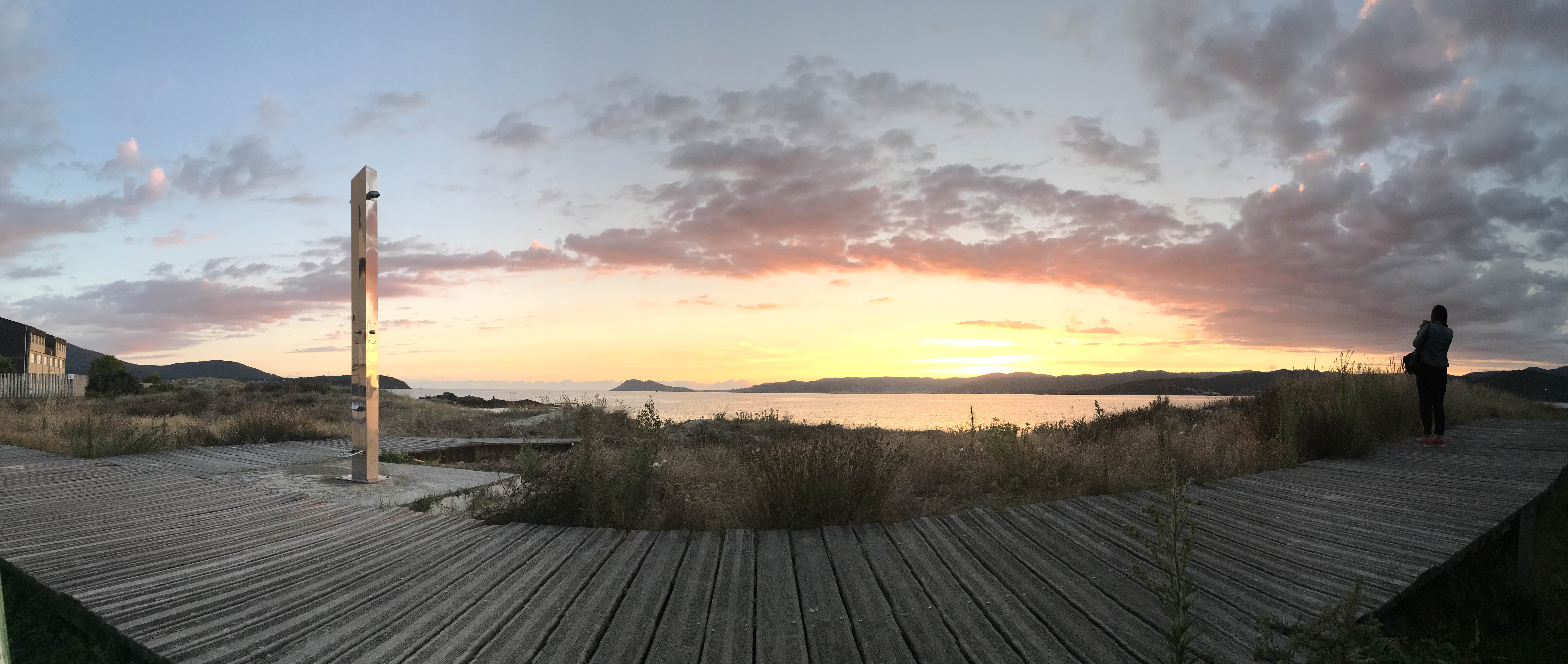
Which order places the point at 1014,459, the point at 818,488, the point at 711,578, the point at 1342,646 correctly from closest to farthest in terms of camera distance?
1. the point at 1342,646
2. the point at 711,578
3. the point at 818,488
4. the point at 1014,459

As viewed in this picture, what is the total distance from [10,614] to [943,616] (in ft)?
15.4

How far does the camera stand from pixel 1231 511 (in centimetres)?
473

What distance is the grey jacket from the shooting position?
27.7 ft

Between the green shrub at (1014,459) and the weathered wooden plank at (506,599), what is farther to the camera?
the green shrub at (1014,459)

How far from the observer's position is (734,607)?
9.98ft

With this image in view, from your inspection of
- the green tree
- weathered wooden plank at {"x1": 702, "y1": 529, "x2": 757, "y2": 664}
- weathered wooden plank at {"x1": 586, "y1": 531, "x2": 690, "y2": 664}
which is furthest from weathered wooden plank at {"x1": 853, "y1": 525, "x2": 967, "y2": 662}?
the green tree

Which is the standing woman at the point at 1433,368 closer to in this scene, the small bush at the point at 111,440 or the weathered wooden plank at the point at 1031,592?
the weathered wooden plank at the point at 1031,592

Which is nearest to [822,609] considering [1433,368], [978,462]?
[978,462]

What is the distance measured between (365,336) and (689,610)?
505 cm

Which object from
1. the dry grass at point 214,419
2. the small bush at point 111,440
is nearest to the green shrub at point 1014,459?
the dry grass at point 214,419

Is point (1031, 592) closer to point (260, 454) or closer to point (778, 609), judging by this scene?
point (778, 609)

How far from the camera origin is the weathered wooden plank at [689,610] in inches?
103

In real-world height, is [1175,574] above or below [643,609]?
above

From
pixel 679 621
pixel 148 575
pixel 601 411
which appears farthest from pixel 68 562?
pixel 601 411
